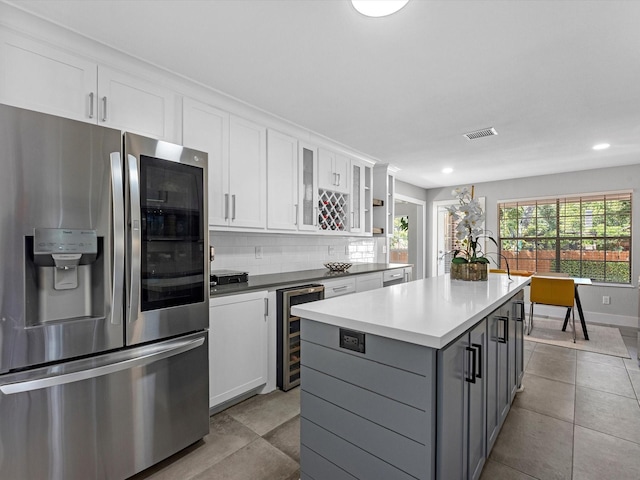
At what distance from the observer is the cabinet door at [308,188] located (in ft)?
11.0

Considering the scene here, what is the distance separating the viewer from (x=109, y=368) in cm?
151

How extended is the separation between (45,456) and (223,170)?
1.98m

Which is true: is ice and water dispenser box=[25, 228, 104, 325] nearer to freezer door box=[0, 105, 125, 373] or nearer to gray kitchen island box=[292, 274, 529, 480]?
freezer door box=[0, 105, 125, 373]

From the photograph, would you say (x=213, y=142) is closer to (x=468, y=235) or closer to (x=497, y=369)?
(x=468, y=235)

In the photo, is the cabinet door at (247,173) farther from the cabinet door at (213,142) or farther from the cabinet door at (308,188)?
the cabinet door at (308,188)

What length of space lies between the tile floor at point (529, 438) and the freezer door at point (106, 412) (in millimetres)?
211

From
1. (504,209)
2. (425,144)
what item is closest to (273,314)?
(425,144)

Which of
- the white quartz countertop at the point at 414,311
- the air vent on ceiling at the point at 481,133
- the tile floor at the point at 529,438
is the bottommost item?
the tile floor at the point at 529,438

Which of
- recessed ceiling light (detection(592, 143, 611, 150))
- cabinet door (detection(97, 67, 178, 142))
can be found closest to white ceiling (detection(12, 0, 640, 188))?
cabinet door (detection(97, 67, 178, 142))

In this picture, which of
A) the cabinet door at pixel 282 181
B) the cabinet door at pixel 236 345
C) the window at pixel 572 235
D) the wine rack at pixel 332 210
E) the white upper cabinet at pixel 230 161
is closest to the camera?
the cabinet door at pixel 236 345

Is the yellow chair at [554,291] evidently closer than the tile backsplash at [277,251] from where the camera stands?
No

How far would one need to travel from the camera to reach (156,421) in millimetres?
1708

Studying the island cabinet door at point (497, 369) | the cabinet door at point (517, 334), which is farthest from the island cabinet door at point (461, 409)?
the cabinet door at point (517, 334)

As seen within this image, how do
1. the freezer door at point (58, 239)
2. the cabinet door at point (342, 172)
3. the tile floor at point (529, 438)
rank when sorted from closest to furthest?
the freezer door at point (58, 239), the tile floor at point (529, 438), the cabinet door at point (342, 172)
